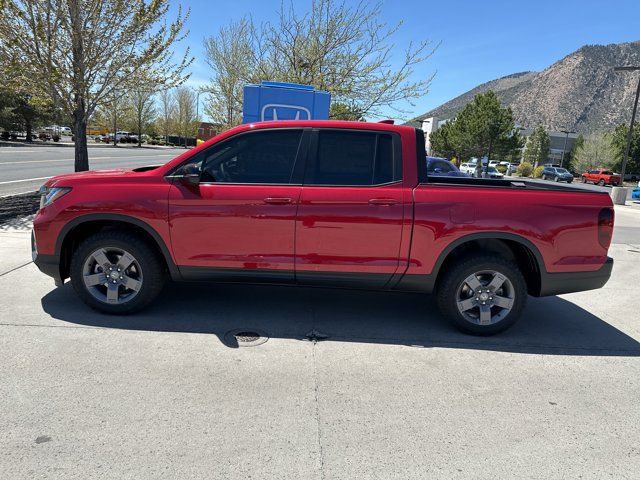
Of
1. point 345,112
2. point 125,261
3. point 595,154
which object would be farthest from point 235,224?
point 595,154

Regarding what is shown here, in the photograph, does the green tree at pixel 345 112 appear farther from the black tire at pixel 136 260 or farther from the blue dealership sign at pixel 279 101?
the black tire at pixel 136 260

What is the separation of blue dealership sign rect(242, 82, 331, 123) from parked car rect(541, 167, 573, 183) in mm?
46276

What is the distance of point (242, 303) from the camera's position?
4.78 metres

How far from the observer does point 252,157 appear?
4113mm

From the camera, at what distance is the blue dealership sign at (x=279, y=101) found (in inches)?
340

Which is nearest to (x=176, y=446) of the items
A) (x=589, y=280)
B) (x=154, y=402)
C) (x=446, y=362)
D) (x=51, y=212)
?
(x=154, y=402)

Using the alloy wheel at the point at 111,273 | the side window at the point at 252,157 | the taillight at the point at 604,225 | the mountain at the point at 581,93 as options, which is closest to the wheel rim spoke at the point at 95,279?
the alloy wheel at the point at 111,273

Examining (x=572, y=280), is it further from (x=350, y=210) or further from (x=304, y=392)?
(x=304, y=392)

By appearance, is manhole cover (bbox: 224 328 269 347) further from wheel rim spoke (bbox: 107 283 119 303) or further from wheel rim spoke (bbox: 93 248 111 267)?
wheel rim spoke (bbox: 93 248 111 267)

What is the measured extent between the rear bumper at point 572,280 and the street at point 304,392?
0.51 m

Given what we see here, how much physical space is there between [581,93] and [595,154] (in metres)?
121

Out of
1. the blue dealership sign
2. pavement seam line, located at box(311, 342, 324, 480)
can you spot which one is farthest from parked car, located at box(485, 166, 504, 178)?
pavement seam line, located at box(311, 342, 324, 480)

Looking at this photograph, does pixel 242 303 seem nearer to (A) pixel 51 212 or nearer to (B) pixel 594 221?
(A) pixel 51 212

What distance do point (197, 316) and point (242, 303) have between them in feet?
1.78
